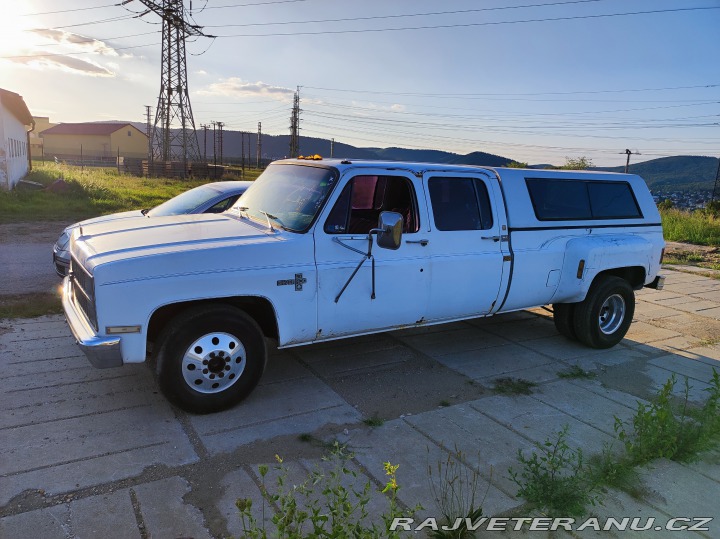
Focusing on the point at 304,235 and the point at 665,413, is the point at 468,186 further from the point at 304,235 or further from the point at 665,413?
the point at 665,413

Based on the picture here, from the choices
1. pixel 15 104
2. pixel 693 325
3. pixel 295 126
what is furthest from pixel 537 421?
pixel 295 126

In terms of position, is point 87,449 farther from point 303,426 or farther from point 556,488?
point 556,488

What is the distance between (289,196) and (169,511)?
2773 mm

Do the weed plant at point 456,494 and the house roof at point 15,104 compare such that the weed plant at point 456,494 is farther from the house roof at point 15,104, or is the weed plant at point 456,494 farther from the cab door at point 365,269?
the house roof at point 15,104

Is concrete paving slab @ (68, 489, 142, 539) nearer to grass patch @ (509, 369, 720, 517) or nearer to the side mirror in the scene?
grass patch @ (509, 369, 720, 517)

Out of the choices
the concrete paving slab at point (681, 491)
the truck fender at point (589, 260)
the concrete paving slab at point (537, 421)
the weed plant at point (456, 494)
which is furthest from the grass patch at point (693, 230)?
the weed plant at point (456, 494)

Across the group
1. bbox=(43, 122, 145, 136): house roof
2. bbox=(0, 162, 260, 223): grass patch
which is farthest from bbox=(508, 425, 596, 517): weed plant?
bbox=(43, 122, 145, 136): house roof

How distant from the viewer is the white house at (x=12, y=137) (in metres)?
19.6

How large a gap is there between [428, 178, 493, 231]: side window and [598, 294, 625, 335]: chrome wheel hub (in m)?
2.17

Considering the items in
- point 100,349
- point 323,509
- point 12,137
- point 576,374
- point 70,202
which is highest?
point 12,137

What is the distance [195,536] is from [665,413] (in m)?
3.23

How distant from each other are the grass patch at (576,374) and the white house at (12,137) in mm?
20932

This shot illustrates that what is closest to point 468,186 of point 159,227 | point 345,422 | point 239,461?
point 345,422

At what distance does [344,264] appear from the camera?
4.28m
